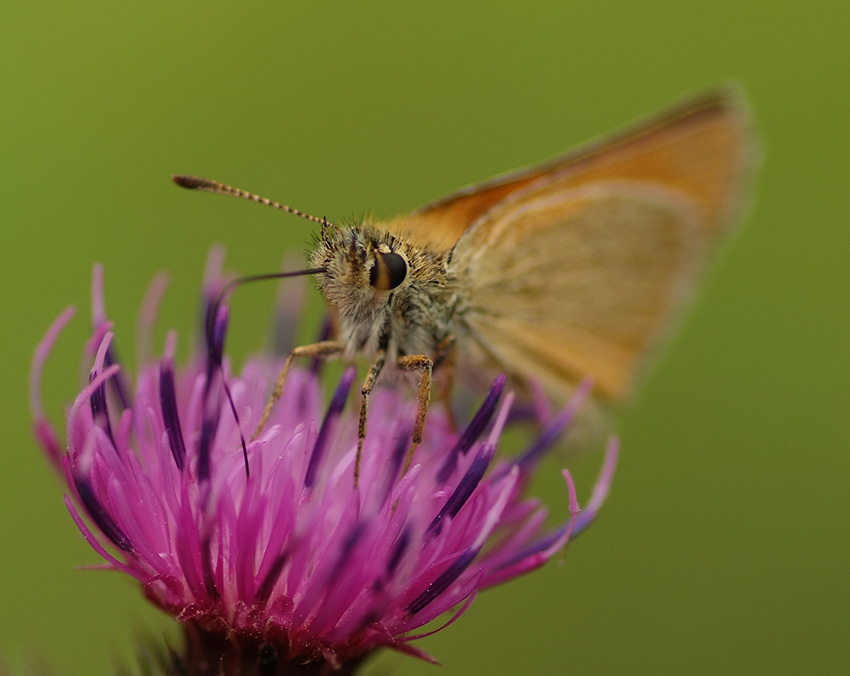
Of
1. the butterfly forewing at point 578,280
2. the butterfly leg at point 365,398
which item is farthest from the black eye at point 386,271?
the butterfly forewing at point 578,280

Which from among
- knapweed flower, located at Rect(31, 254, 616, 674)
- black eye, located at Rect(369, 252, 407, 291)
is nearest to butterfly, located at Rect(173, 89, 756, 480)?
black eye, located at Rect(369, 252, 407, 291)

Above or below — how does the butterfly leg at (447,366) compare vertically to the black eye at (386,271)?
below

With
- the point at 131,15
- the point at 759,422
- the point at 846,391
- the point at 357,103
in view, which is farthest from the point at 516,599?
the point at 131,15

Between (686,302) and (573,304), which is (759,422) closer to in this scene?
(686,302)

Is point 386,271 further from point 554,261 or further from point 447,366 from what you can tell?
point 554,261

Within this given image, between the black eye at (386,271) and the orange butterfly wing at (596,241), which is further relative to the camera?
the orange butterfly wing at (596,241)

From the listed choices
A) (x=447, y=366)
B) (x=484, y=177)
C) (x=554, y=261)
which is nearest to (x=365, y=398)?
(x=447, y=366)

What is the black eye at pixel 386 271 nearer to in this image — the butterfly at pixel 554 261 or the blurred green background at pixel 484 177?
the butterfly at pixel 554 261
